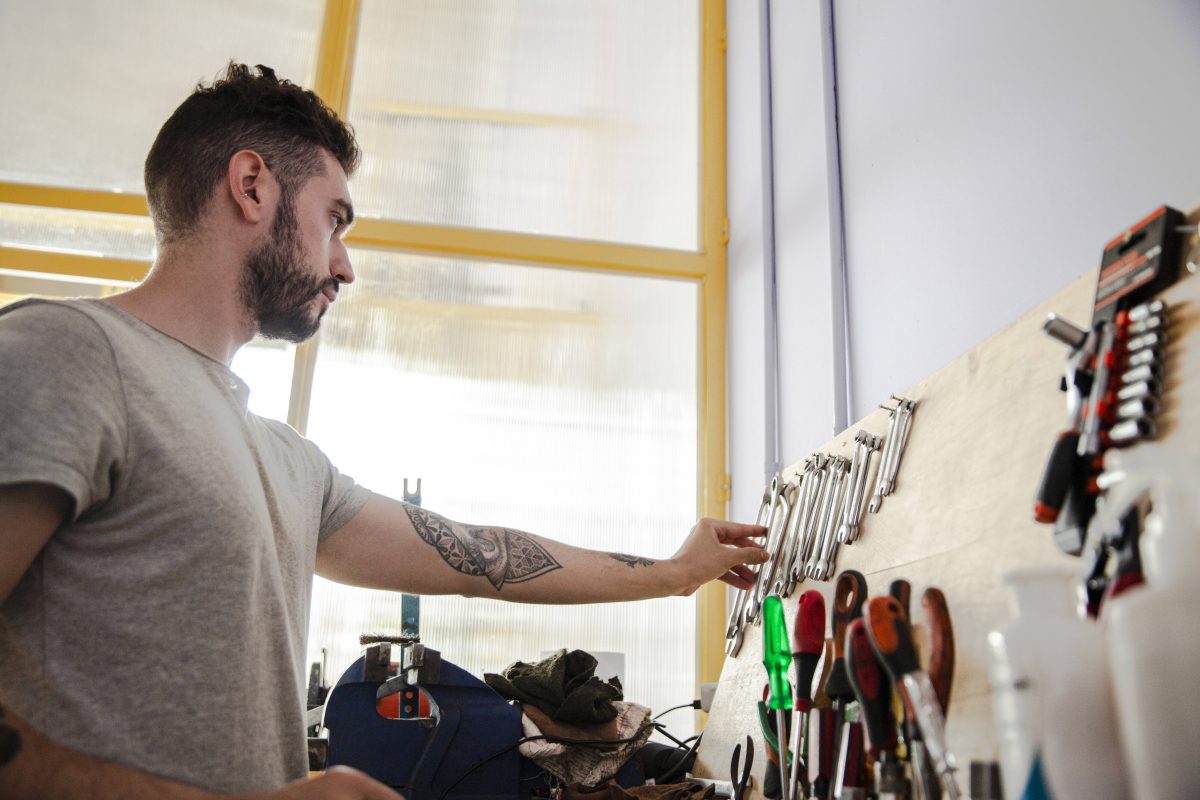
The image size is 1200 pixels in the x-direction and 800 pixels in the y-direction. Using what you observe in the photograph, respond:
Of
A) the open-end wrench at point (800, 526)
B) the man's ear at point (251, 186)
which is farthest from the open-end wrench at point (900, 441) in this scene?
the man's ear at point (251, 186)

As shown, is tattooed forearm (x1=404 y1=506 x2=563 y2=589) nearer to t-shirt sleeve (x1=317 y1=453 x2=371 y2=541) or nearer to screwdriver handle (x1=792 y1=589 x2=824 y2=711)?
t-shirt sleeve (x1=317 y1=453 x2=371 y2=541)

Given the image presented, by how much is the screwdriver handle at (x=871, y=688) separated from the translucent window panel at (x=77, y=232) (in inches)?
86.8

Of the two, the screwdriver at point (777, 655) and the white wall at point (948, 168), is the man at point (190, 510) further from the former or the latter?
the white wall at point (948, 168)

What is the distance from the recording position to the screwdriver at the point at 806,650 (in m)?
0.93

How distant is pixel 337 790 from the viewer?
75 centimetres

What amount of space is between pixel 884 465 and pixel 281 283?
814 mm

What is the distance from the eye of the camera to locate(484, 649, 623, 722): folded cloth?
1.52 m

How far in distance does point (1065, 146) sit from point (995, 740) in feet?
2.30

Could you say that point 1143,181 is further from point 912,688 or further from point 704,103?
point 704,103

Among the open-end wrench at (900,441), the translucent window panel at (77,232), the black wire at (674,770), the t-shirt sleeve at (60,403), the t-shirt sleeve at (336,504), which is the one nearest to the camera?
the t-shirt sleeve at (60,403)

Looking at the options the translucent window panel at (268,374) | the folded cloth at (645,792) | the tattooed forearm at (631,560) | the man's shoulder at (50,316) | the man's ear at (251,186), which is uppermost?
the translucent window panel at (268,374)

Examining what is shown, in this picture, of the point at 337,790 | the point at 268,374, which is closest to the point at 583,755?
the point at 337,790

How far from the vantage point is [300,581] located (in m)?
1.10

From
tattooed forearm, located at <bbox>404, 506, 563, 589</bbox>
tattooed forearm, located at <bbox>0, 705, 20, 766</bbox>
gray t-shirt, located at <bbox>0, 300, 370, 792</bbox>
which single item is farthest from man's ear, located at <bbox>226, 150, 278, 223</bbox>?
tattooed forearm, located at <bbox>0, 705, 20, 766</bbox>
